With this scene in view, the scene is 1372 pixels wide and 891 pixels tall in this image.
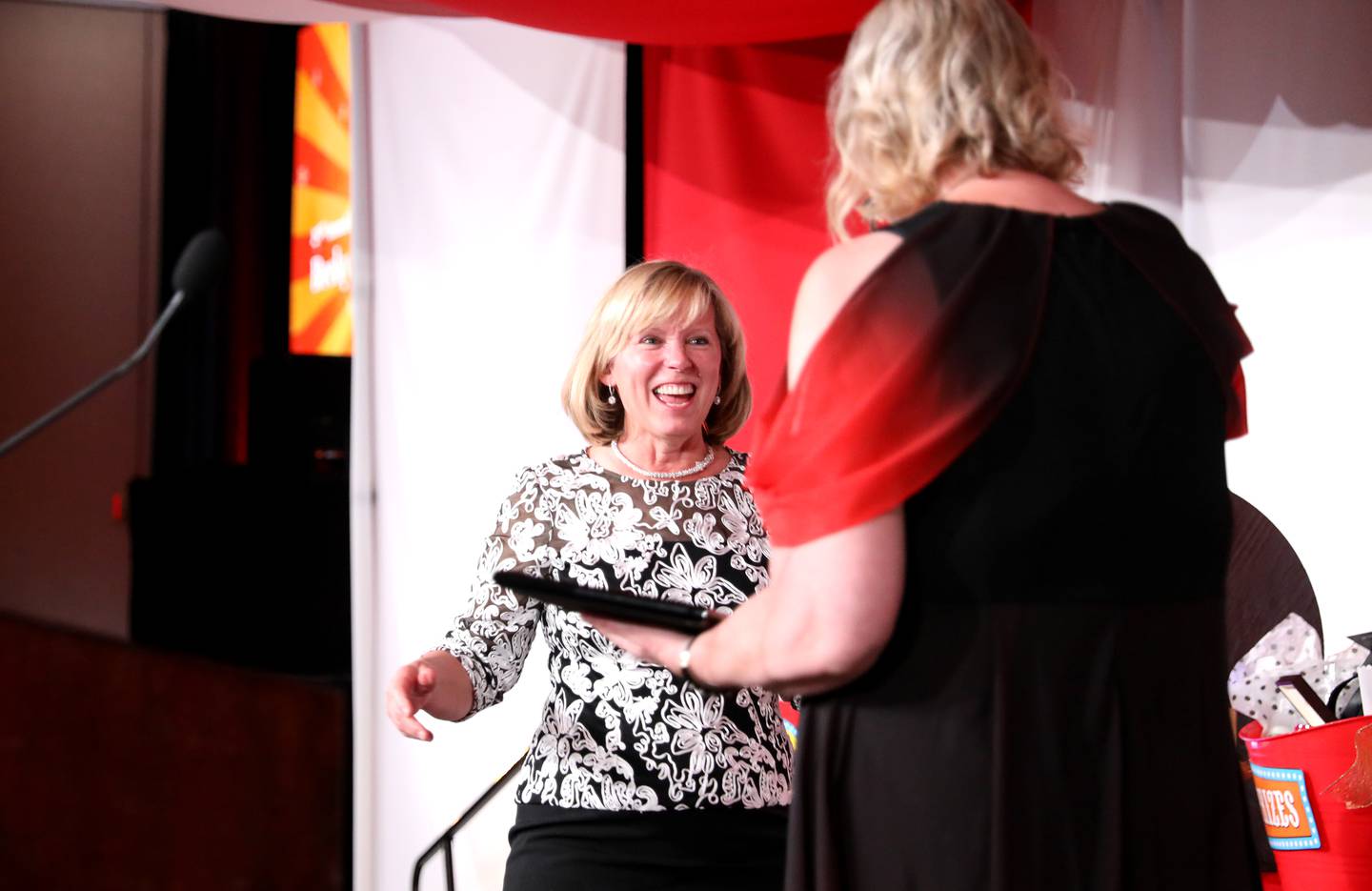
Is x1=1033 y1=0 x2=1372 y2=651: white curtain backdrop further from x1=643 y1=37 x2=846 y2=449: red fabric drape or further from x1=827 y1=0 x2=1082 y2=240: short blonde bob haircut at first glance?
x1=827 y1=0 x2=1082 y2=240: short blonde bob haircut

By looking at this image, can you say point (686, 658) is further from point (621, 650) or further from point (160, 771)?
point (621, 650)

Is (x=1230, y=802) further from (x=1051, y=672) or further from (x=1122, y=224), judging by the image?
(x=1122, y=224)

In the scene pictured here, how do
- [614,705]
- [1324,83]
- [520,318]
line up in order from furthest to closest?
[520,318] → [1324,83] → [614,705]

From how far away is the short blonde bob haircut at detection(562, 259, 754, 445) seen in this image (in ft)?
7.68

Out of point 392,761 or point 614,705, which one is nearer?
point 614,705

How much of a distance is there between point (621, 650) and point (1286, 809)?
108 centimetres

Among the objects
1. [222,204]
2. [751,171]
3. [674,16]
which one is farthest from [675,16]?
[222,204]

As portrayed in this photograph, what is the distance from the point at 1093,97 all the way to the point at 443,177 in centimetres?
168

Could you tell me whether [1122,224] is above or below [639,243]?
below

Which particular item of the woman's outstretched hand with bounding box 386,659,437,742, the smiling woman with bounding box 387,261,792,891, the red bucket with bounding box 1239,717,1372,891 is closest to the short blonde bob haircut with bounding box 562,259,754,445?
the smiling woman with bounding box 387,261,792,891

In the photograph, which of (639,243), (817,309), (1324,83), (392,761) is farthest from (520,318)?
(817,309)

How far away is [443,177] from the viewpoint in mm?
3467

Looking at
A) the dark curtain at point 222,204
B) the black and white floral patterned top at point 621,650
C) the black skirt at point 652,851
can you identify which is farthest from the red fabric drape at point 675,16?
the dark curtain at point 222,204

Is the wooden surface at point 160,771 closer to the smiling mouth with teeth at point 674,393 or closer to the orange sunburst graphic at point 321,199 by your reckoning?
the smiling mouth with teeth at point 674,393
